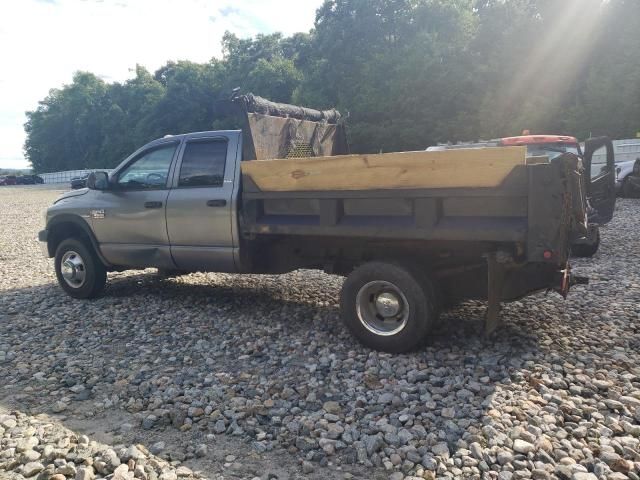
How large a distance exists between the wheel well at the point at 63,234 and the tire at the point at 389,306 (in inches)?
156

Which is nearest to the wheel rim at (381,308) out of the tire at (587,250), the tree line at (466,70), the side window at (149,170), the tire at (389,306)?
the tire at (389,306)

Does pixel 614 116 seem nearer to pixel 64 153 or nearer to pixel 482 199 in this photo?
pixel 482 199

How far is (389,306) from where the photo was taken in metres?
4.62

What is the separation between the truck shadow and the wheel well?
828 mm

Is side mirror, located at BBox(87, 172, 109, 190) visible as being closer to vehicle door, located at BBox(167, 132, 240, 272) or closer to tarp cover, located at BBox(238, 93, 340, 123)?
vehicle door, located at BBox(167, 132, 240, 272)

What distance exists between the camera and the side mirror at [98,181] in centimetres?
642

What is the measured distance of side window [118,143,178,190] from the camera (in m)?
6.22

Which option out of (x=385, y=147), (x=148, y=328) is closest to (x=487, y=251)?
(x=148, y=328)

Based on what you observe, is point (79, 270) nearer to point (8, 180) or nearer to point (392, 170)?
point (392, 170)

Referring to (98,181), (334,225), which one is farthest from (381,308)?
(98,181)

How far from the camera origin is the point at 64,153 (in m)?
87.7

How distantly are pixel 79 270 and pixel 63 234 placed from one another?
2.26 ft

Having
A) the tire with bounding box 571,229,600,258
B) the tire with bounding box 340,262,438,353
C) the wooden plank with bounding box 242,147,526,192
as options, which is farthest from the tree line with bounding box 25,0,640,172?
the tire with bounding box 340,262,438,353

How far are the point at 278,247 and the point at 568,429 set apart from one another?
330 cm
